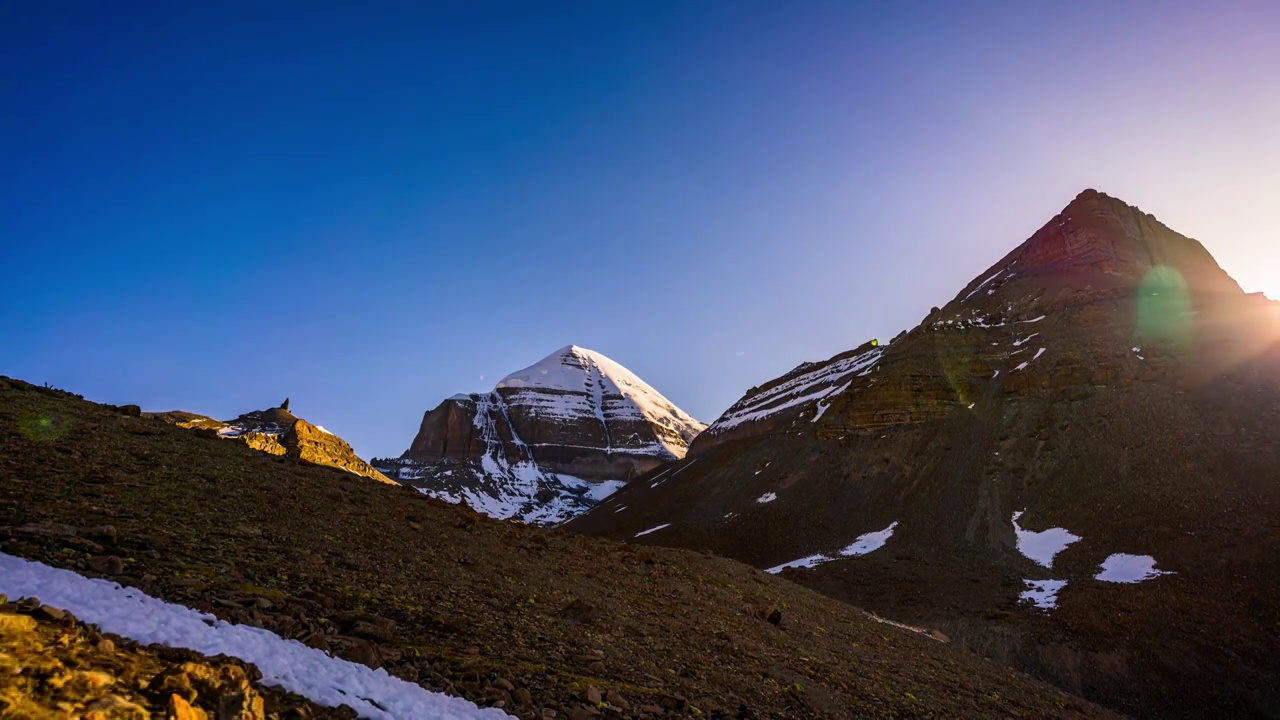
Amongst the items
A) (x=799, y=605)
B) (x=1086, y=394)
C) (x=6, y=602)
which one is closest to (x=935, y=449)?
(x=1086, y=394)

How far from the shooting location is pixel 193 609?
261 inches

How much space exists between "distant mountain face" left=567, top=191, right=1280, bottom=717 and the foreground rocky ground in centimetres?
3214

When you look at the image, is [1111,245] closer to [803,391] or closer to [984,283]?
[984,283]

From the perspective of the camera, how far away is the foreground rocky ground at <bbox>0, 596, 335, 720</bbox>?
4.23 m

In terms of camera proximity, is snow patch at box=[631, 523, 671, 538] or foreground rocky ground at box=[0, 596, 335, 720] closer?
foreground rocky ground at box=[0, 596, 335, 720]

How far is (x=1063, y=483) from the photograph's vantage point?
167 ft

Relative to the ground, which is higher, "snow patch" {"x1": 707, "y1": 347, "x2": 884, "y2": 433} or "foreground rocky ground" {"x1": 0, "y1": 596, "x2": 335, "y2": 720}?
"snow patch" {"x1": 707, "y1": 347, "x2": 884, "y2": 433}

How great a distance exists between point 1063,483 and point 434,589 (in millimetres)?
54725

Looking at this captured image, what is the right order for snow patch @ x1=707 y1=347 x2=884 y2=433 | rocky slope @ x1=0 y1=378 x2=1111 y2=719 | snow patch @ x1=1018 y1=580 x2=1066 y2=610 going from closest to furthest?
rocky slope @ x1=0 y1=378 x2=1111 y2=719
snow patch @ x1=1018 y1=580 x2=1066 y2=610
snow patch @ x1=707 y1=347 x2=884 y2=433

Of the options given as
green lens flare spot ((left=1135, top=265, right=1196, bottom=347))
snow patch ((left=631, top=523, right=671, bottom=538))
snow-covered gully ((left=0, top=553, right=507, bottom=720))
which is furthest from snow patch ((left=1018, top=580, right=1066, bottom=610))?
snow patch ((left=631, top=523, right=671, bottom=538))

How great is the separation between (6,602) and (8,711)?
5.98 ft

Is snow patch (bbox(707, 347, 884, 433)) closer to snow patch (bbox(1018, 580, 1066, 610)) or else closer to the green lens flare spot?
the green lens flare spot

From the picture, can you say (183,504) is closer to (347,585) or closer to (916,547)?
(347,585)

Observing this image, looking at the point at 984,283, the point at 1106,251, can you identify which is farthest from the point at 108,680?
the point at 984,283
